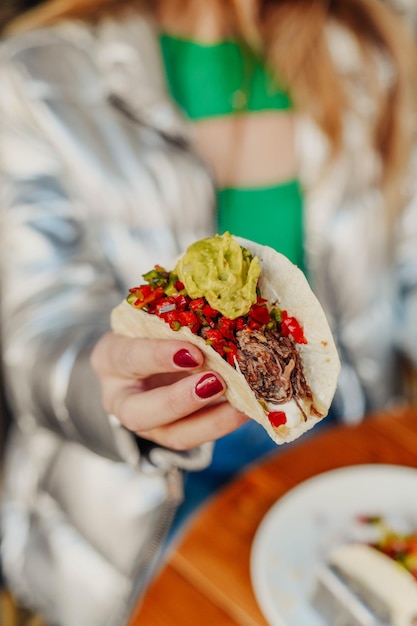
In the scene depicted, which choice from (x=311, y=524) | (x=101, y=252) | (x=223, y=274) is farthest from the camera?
(x=101, y=252)

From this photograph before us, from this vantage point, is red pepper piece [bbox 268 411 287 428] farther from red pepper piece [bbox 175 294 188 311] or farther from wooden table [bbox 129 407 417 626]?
wooden table [bbox 129 407 417 626]

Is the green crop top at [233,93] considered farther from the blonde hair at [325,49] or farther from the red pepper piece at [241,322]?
the red pepper piece at [241,322]

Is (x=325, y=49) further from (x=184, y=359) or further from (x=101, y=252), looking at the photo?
(x=184, y=359)

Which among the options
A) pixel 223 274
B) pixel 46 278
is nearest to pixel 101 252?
pixel 46 278

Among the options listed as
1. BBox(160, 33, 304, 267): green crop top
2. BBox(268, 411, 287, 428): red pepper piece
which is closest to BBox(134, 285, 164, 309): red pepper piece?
BBox(268, 411, 287, 428): red pepper piece

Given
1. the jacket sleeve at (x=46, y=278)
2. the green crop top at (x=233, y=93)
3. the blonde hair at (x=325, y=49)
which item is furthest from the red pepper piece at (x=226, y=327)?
the blonde hair at (x=325, y=49)

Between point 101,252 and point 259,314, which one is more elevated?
point 259,314

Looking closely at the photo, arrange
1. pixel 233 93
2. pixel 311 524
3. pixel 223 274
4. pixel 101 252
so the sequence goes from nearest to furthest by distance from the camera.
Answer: pixel 223 274, pixel 311 524, pixel 101 252, pixel 233 93
